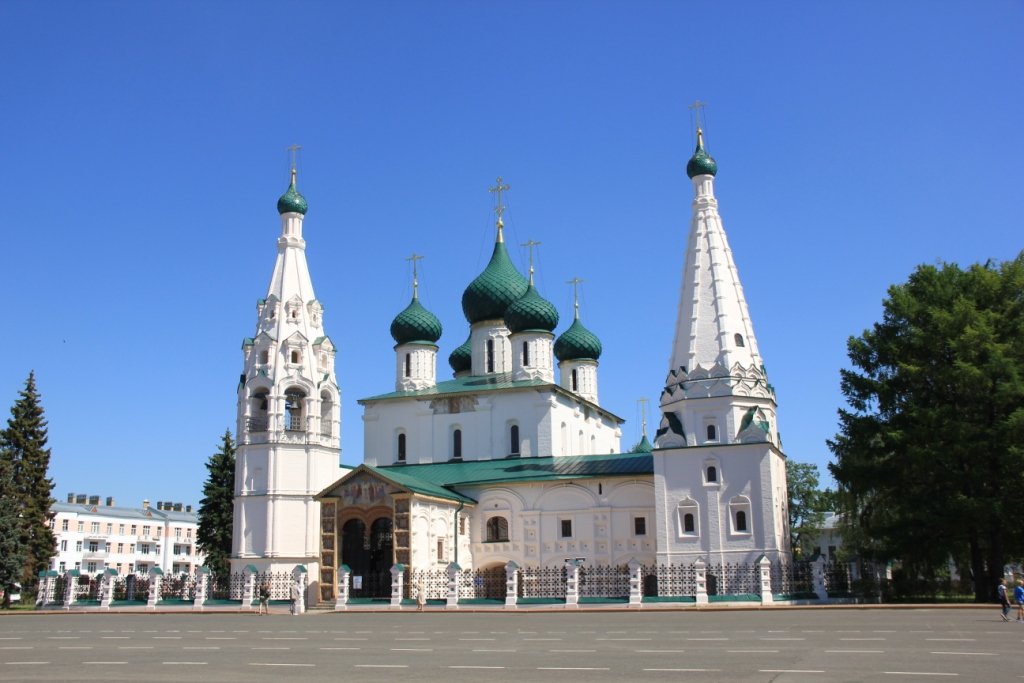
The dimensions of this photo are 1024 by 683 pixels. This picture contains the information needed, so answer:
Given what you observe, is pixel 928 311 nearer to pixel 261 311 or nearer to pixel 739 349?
pixel 739 349

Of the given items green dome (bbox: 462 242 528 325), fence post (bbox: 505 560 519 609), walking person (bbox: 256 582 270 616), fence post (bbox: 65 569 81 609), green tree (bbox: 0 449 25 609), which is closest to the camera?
fence post (bbox: 505 560 519 609)

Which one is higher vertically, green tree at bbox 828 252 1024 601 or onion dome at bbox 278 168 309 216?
onion dome at bbox 278 168 309 216

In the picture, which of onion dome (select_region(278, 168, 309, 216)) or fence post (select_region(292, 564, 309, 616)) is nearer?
fence post (select_region(292, 564, 309, 616))

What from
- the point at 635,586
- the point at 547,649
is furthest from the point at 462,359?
the point at 547,649

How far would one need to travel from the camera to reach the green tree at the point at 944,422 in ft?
80.3

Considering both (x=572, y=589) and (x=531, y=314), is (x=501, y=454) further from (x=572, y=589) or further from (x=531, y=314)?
(x=572, y=589)

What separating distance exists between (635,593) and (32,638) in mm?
14228

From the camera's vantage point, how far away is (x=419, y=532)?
99.6 feet

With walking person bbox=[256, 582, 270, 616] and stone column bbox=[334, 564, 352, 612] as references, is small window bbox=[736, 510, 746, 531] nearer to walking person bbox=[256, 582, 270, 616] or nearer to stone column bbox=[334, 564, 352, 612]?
stone column bbox=[334, 564, 352, 612]

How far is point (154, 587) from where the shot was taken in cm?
2978

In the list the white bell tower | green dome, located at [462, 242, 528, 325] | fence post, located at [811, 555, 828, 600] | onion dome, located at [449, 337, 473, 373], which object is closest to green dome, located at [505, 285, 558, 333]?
green dome, located at [462, 242, 528, 325]

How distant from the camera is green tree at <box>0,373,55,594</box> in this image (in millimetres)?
34594

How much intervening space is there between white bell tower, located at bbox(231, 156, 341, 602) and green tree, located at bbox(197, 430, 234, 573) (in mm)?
7462

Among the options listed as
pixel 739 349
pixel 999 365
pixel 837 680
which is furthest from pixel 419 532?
pixel 837 680
